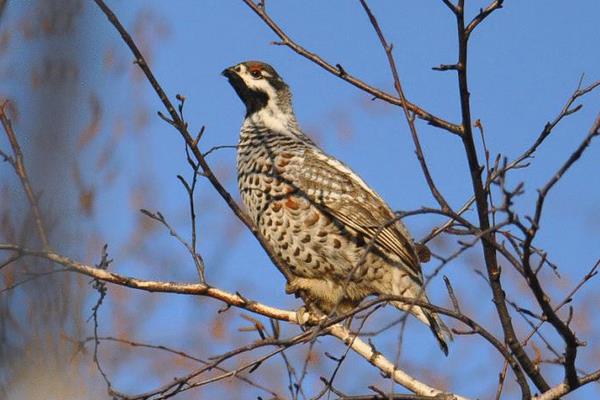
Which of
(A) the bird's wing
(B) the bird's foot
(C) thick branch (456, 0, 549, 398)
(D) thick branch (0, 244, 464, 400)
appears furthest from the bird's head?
(C) thick branch (456, 0, 549, 398)

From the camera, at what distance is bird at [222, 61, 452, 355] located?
226 inches

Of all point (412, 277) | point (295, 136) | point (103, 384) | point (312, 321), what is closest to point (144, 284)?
point (103, 384)

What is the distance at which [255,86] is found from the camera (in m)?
6.96

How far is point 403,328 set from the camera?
3.45 m

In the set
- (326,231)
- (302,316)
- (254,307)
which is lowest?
(254,307)

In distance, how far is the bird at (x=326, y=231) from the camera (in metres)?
5.73

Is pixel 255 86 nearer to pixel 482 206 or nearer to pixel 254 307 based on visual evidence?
pixel 254 307

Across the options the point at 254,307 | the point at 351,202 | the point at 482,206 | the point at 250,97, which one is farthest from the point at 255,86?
the point at 482,206

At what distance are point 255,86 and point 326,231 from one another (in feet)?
5.08

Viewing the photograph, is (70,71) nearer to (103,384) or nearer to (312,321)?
(103,384)

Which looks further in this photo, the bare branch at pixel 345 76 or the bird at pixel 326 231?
the bird at pixel 326 231

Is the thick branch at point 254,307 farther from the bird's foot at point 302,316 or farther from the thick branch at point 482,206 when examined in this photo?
the thick branch at point 482,206

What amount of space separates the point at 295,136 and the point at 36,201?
4481 millimetres

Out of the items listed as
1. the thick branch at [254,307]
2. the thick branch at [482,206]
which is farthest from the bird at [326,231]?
the thick branch at [482,206]
